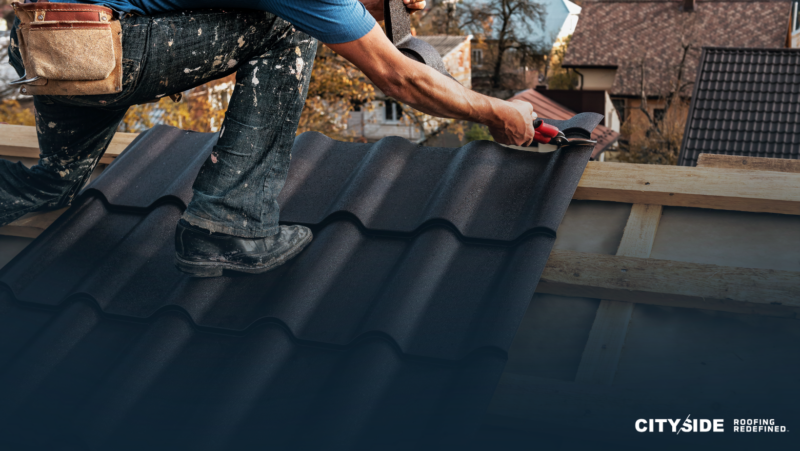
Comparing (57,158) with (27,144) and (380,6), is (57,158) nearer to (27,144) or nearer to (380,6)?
(27,144)

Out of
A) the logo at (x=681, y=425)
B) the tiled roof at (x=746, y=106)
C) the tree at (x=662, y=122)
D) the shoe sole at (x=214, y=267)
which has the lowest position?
the logo at (x=681, y=425)

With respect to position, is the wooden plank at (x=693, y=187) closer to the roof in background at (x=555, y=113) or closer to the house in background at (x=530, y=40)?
the roof in background at (x=555, y=113)

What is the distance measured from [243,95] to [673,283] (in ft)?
4.89

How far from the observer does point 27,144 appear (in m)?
3.09

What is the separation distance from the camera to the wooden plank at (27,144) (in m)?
3.05

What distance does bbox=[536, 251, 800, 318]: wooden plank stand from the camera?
5.54 feet

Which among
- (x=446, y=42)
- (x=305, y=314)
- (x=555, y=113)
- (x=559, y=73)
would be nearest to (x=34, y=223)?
(x=305, y=314)

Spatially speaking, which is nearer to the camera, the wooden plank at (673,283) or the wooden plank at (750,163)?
the wooden plank at (673,283)

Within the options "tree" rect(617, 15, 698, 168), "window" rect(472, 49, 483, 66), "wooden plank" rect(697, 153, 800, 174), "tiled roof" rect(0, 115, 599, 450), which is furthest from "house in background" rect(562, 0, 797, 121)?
"tiled roof" rect(0, 115, 599, 450)

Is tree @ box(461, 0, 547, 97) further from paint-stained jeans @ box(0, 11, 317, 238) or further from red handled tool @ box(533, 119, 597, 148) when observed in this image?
paint-stained jeans @ box(0, 11, 317, 238)

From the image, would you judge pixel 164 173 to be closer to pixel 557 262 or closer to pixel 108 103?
pixel 108 103

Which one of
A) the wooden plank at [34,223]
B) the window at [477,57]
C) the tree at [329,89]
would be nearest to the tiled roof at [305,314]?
the wooden plank at [34,223]

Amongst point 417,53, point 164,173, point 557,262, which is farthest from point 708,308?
point 164,173

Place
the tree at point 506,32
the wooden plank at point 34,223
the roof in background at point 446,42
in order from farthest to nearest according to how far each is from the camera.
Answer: the tree at point 506,32
the roof in background at point 446,42
the wooden plank at point 34,223
